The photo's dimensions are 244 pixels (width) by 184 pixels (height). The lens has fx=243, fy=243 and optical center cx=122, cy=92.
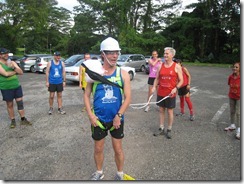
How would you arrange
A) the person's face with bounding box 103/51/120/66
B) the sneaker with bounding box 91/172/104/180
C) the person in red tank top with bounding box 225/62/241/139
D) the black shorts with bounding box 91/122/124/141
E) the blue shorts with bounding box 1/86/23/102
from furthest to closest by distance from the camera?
the blue shorts with bounding box 1/86/23/102, the person in red tank top with bounding box 225/62/241/139, the sneaker with bounding box 91/172/104/180, the black shorts with bounding box 91/122/124/141, the person's face with bounding box 103/51/120/66

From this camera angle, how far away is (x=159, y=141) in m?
4.85

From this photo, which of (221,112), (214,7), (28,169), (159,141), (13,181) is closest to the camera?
(13,181)

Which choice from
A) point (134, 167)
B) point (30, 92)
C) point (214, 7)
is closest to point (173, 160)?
point (134, 167)

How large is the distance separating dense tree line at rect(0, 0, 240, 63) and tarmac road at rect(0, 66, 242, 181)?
33.0 meters

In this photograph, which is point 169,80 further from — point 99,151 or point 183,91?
point 99,151

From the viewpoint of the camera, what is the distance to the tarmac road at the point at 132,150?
3633mm

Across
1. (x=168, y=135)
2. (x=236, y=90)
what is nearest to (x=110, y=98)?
(x=168, y=135)

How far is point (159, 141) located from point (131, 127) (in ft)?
3.44

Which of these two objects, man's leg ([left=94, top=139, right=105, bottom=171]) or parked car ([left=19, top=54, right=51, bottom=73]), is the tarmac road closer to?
man's leg ([left=94, top=139, right=105, bottom=171])

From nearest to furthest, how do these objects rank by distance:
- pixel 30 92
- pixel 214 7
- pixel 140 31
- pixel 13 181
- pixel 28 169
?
1. pixel 13 181
2. pixel 28 169
3. pixel 30 92
4. pixel 214 7
5. pixel 140 31

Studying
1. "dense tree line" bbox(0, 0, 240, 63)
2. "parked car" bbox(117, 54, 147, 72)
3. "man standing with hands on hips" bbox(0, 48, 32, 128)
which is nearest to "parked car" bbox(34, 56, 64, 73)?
"parked car" bbox(117, 54, 147, 72)

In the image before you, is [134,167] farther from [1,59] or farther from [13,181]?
[1,59]

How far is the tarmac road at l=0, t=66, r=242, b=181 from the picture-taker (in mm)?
3633

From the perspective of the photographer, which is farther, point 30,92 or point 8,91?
point 30,92
